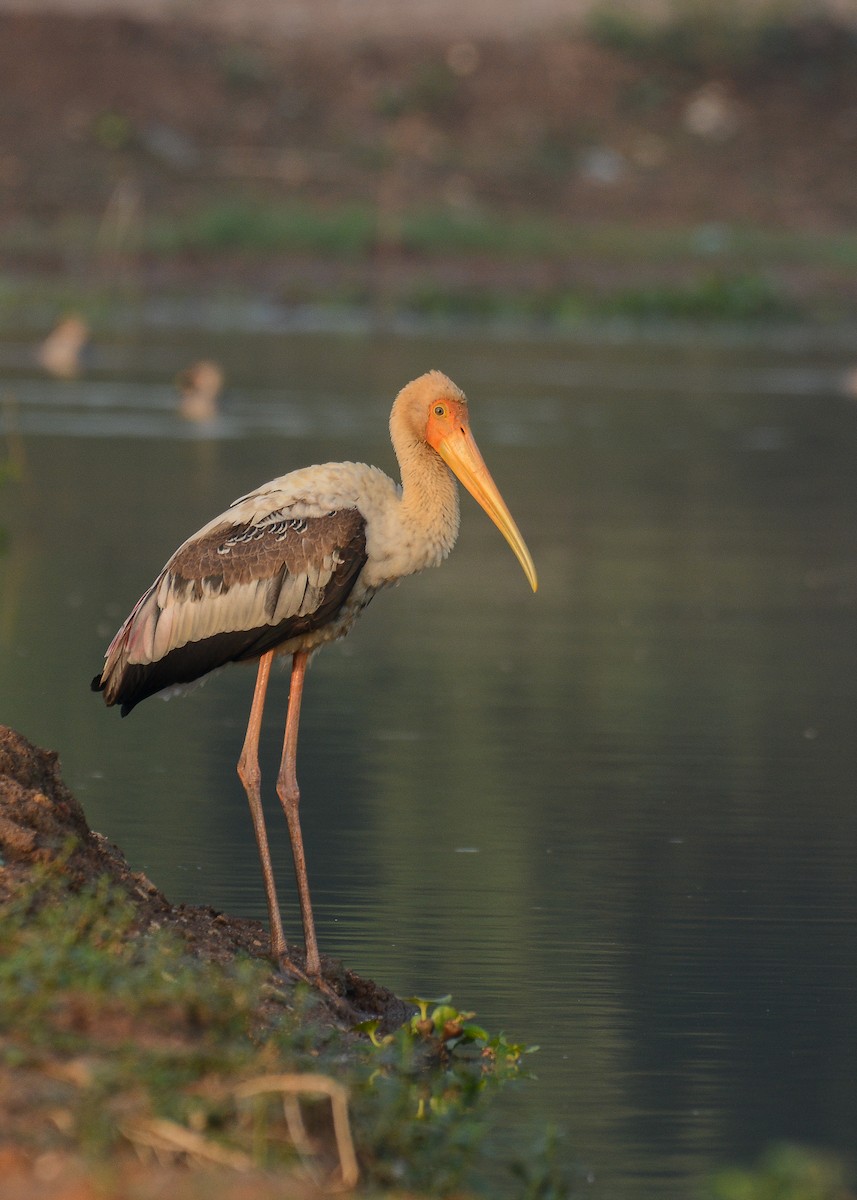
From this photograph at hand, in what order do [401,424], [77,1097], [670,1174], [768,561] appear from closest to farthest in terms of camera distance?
[77,1097] < [670,1174] < [401,424] < [768,561]

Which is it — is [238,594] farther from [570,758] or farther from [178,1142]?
[570,758]

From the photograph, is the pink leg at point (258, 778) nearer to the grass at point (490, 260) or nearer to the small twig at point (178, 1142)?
the small twig at point (178, 1142)

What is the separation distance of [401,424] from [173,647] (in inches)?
37.8

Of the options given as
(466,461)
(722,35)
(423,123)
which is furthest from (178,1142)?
(722,35)

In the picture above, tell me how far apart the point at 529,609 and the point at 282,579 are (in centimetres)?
697

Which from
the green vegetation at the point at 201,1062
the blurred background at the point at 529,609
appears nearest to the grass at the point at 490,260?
the blurred background at the point at 529,609

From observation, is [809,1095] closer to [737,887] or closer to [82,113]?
[737,887]

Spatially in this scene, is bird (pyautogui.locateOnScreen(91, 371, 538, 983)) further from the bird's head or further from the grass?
the grass

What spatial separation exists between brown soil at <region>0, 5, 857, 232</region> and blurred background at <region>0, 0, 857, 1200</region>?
1.66ft

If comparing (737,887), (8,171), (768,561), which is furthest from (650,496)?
(8,171)

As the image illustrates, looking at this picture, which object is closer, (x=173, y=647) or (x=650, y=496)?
(x=173, y=647)

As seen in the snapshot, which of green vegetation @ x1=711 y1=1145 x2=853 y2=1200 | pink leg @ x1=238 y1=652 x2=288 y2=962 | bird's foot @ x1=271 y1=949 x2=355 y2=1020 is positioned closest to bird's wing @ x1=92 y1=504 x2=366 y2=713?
pink leg @ x1=238 y1=652 x2=288 y2=962

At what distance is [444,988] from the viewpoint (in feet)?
23.2

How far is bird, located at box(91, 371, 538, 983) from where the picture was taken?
739 cm
